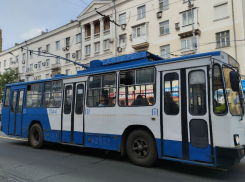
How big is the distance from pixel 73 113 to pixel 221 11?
18384 mm

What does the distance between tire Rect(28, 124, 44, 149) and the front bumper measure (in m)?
7.04

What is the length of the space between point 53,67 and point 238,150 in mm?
35536

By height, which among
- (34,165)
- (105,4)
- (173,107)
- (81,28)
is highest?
(105,4)

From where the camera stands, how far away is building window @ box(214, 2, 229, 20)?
66.4 feet

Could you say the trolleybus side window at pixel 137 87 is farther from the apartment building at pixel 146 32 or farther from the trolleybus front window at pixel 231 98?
the apartment building at pixel 146 32

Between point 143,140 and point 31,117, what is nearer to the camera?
point 143,140

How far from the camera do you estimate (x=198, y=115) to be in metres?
5.31

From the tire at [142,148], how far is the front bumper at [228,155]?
5.51 feet

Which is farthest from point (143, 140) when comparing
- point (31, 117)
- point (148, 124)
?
point (31, 117)

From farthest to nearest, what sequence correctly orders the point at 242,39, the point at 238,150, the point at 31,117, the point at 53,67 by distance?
the point at 53,67 → the point at 242,39 → the point at 31,117 → the point at 238,150

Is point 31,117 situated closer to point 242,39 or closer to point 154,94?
point 154,94

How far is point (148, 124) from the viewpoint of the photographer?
614cm

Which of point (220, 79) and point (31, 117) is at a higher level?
point (220, 79)

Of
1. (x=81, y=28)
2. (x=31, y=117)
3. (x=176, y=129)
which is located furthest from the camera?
(x=81, y=28)
